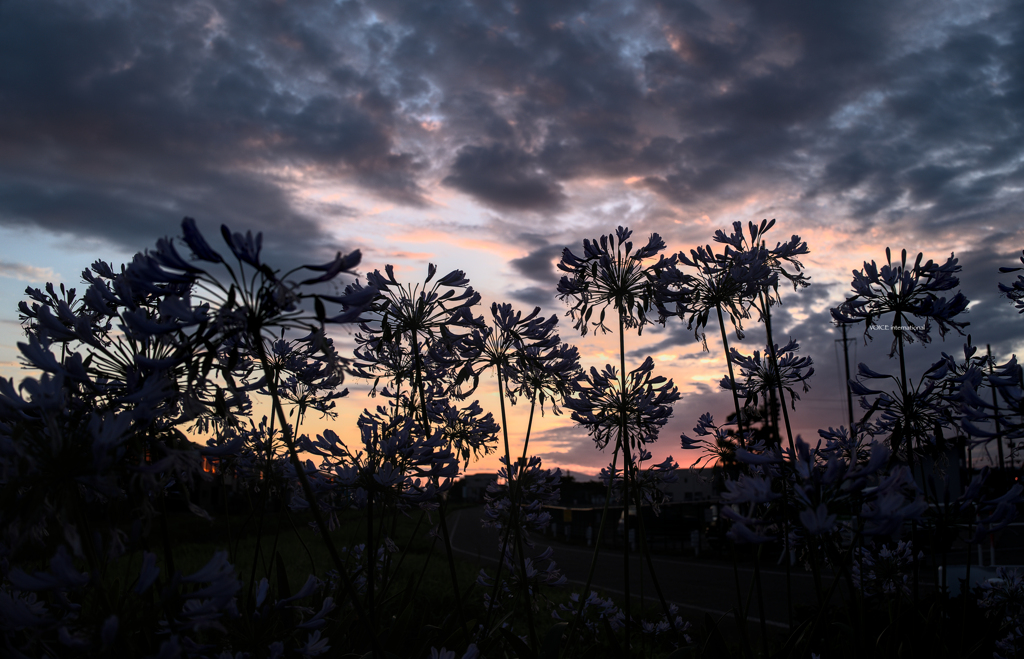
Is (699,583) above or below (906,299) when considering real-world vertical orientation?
below

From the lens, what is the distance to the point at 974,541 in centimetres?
202

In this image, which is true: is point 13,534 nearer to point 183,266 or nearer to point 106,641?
point 106,641

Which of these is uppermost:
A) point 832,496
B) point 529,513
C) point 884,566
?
point 832,496

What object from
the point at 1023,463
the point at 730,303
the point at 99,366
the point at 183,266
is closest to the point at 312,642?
the point at 99,366

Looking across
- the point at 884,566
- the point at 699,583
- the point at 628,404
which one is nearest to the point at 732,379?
the point at 628,404

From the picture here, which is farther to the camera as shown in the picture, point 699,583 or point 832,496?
point 699,583

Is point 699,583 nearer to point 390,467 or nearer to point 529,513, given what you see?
point 529,513

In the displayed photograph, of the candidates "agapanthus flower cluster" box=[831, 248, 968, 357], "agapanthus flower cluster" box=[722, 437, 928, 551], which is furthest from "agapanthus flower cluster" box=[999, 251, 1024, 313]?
"agapanthus flower cluster" box=[722, 437, 928, 551]

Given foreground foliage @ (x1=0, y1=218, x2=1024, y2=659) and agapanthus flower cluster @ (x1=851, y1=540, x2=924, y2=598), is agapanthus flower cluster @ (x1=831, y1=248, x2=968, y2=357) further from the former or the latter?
agapanthus flower cluster @ (x1=851, y1=540, x2=924, y2=598)

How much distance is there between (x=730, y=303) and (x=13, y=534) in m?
4.07

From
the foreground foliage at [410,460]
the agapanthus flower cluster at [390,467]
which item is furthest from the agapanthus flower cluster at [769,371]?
the agapanthus flower cluster at [390,467]

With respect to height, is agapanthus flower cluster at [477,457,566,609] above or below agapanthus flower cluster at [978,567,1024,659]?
above

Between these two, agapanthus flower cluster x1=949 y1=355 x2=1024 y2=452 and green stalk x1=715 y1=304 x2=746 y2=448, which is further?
green stalk x1=715 y1=304 x2=746 y2=448

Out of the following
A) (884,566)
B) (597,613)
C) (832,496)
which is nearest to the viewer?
(832,496)
